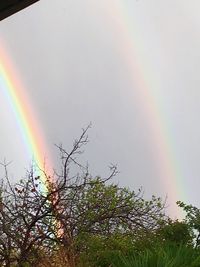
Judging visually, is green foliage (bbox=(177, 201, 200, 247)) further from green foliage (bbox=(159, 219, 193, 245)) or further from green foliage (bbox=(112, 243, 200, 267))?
green foliage (bbox=(112, 243, 200, 267))

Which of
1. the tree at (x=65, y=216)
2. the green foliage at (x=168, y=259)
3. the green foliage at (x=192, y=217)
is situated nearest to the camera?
the green foliage at (x=168, y=259)

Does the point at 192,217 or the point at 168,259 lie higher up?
the point at 192,217

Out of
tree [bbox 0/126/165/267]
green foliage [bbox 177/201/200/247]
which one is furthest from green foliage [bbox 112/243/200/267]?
green foliage [bbox 177/201/200/247]

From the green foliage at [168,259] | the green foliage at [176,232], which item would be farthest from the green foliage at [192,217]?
the green foliage at [168,259]

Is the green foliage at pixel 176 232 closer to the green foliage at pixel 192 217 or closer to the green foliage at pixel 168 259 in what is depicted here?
the green foliage at pixel 192 217

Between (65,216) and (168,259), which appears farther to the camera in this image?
(65,216)

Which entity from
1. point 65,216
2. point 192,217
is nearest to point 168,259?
point 65,216

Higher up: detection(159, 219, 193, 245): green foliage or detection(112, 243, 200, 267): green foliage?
detection(159, 219, 193, 245): green foliage

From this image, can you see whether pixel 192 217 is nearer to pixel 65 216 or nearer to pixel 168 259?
pixel 65 216

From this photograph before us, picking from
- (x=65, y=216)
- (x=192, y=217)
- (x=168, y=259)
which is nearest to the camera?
(x=168, y=259)

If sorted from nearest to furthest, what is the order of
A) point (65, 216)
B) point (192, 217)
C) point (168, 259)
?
point (168, 259)
point (65, 216)
point (192, 217)

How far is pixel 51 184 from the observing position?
12.1m

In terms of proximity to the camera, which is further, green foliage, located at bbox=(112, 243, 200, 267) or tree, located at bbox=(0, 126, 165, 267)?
tree, located at bbox=(0, 126, 165, 267)

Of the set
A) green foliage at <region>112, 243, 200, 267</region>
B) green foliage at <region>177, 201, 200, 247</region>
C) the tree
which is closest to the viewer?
green foliage at <region>112, 243, 200, 267</region>
